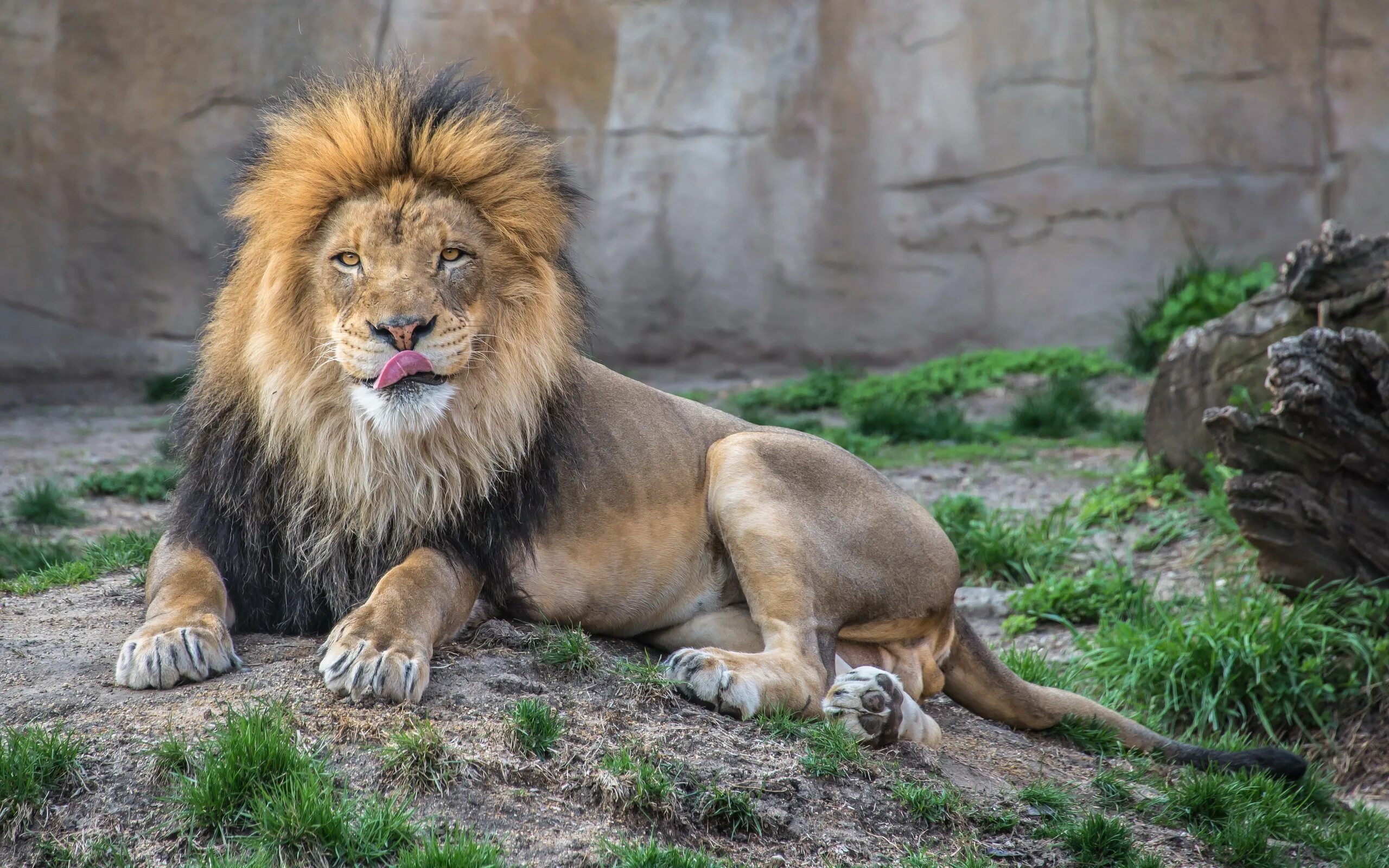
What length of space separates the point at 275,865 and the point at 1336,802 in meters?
3.20

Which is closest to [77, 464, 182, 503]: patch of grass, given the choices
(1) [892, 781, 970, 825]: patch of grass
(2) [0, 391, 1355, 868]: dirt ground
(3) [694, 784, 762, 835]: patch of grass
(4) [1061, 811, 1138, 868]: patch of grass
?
(2) [0, 391, 1355, 868]: dirt ground

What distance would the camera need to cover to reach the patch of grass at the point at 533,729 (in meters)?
3.01

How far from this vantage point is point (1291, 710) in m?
4.96

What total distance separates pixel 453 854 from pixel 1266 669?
3528 millimetres

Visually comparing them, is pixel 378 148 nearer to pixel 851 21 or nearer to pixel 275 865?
pixel 275 865

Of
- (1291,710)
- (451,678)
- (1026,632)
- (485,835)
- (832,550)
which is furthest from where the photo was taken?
(1026,632)

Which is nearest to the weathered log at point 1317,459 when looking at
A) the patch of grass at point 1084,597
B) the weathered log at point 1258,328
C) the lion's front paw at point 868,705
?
the patch of grass at point 1084,597

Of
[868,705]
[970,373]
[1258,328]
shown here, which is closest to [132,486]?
[868,705]

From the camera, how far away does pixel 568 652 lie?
347cm

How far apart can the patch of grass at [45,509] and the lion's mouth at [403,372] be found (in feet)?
10.9

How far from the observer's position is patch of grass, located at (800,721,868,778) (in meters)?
3.18

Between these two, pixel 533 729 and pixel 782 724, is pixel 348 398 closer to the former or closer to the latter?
pixel 533 729

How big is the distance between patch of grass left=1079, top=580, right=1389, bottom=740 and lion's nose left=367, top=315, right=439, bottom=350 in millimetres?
3056

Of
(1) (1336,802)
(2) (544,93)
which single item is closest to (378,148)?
(1) (1336,802)
